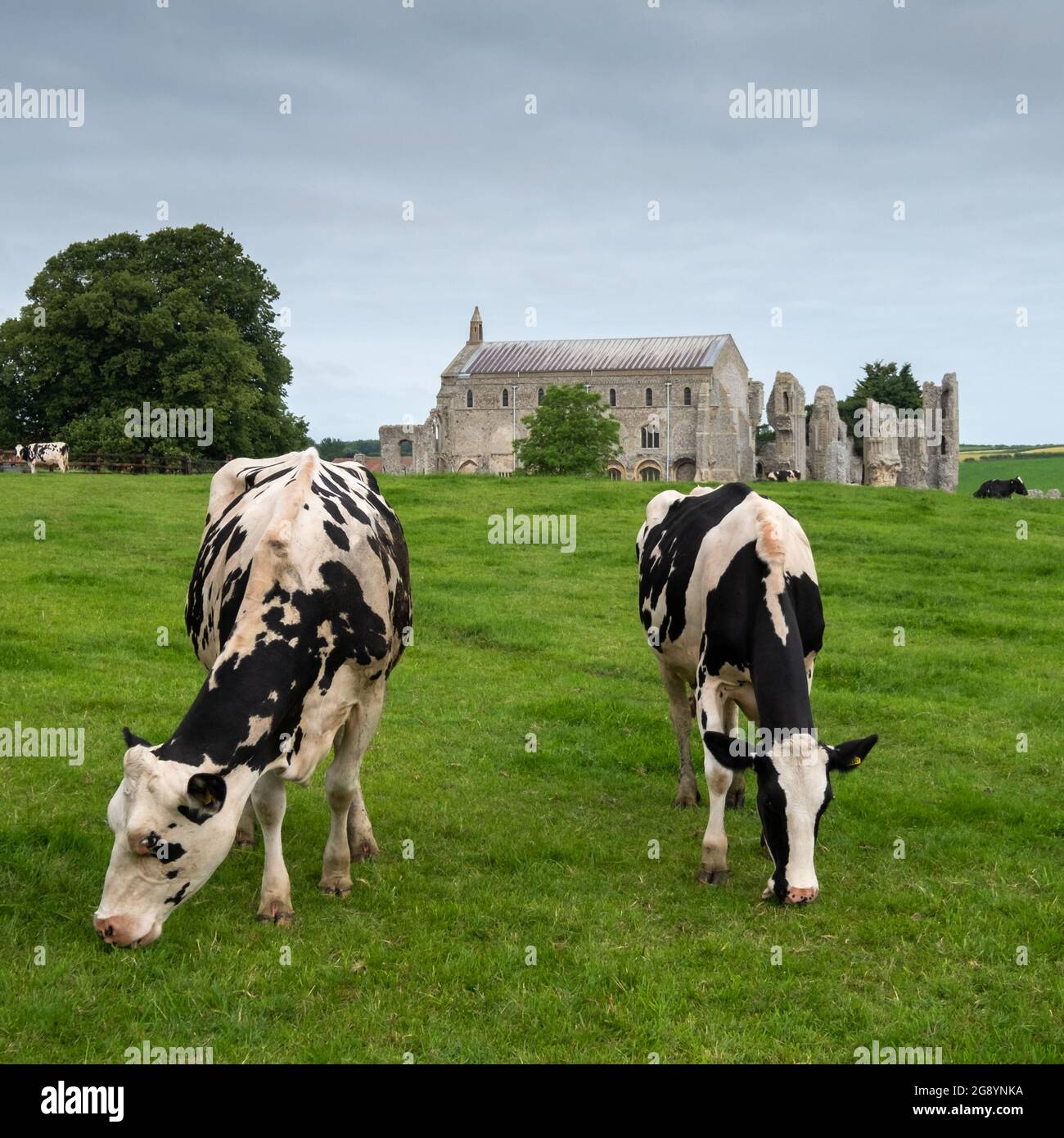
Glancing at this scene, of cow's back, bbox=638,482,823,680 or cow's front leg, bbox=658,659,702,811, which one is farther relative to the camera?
cow's front leg, bbox=658,659,702,811

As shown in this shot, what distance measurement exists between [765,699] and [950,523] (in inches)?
912

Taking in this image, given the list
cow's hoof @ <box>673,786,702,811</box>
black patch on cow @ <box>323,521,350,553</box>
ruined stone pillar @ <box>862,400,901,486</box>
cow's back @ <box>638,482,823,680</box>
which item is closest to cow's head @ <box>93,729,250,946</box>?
black patch on cow @ <box>323,521,350,553</box>

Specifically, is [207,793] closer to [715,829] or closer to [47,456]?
[715,829]

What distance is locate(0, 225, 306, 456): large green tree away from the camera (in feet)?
161

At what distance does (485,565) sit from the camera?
2192 cm

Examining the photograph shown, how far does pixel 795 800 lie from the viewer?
6.21 meters

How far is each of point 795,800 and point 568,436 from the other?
184 feet

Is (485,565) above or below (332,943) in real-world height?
above

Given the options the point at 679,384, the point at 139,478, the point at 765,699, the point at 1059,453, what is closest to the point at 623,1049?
the point at 765,699

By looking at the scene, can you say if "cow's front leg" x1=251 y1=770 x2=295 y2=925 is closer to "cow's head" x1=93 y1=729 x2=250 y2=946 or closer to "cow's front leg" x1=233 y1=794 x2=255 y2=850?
"cow's head" x1=93 y1=729 x2=250 y2=946

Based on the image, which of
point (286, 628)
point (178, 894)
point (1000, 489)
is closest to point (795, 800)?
point (286, 628)

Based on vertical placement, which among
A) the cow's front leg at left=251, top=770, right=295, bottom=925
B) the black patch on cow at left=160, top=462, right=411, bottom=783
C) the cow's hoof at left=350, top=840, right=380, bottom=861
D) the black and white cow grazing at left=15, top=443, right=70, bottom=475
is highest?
the black and white cow grazing at left=15, top=443, right=70, bottom=475
